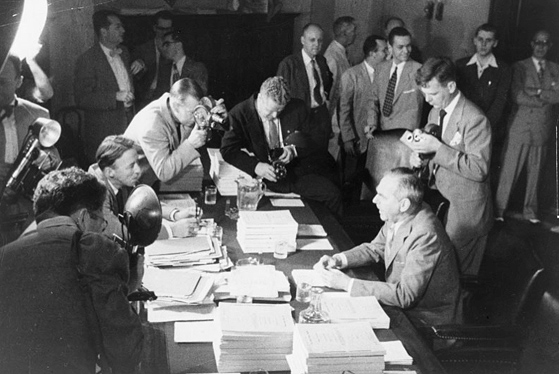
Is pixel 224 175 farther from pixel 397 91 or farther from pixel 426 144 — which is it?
pixel 397 91

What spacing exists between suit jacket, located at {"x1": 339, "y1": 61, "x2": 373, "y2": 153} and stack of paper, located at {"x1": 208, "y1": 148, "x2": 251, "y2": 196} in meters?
1.77

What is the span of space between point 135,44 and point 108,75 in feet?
1.88

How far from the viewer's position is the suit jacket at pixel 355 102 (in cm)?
588

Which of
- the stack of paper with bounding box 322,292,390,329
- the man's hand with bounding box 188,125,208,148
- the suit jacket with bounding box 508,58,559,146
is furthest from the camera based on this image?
the suit jacket with bounding box 508,58,559,146

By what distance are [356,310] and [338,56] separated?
387 centimetres

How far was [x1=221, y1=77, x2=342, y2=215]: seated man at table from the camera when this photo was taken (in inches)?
171

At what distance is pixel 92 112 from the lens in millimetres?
4871

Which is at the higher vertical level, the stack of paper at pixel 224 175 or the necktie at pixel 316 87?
the necktie at pixel 316 87

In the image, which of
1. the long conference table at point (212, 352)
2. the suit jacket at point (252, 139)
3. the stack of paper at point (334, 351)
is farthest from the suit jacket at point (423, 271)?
the suit jacket at point (252, 139)

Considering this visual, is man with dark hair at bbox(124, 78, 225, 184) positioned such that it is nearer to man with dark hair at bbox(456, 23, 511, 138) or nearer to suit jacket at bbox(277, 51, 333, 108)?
suit jacket at bbox(277, 51, 333, 108)

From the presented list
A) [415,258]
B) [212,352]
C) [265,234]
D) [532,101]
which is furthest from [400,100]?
[212,352]

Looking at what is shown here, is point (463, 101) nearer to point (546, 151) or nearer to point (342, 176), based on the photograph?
point (342, 176)

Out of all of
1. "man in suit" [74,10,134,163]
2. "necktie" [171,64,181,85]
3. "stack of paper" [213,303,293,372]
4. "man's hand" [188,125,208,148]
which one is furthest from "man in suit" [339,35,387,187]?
"stack of paper" [213,303,293,372]

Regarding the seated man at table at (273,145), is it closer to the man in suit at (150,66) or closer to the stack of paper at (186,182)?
the stack of paper at (186,182)
